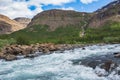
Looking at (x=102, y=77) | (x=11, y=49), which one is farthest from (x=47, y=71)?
(x=11, y=49)

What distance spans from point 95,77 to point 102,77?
0.86m

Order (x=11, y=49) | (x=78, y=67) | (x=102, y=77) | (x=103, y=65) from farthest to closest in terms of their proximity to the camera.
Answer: (x=11, y=49) → (x=78, y=67) → (x=103, y=65) → (x=102, y=77)

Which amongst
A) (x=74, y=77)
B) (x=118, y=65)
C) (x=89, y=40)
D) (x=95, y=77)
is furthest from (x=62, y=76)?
(x=89, y=40)

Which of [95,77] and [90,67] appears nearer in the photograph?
[95,77]

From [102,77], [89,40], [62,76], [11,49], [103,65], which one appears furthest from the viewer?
[89,40]

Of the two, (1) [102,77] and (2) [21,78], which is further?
(2) [21,78]

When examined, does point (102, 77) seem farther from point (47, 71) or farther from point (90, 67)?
point (47, 71)

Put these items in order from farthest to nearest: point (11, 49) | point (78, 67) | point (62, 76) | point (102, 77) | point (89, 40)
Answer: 1. point (89, 40)
2. point (11, 49)
3. point (78, 67)
4. point (62, 76)
5. point (102, 77)

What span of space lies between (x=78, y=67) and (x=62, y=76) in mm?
6103

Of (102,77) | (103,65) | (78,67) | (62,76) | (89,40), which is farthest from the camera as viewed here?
(89,40)

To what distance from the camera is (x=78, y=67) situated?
140ft

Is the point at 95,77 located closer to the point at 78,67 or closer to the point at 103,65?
the point at 103,65

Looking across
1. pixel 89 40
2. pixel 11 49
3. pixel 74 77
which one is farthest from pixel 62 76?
pixel 89 40

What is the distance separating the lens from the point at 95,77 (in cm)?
3494
